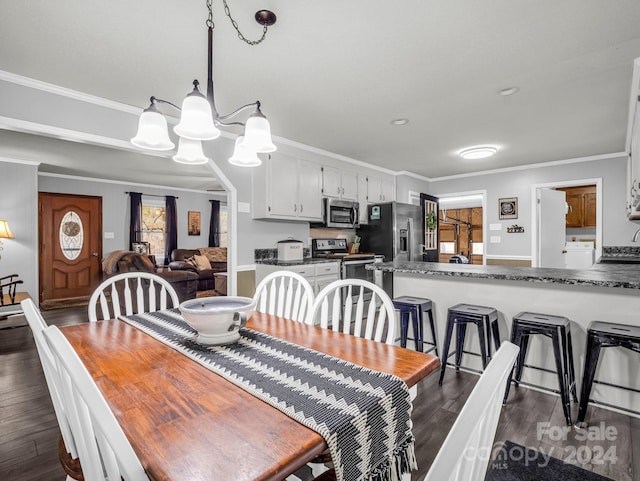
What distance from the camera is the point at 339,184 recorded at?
4891 mm

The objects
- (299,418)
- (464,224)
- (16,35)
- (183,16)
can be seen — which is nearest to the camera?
(299,418)

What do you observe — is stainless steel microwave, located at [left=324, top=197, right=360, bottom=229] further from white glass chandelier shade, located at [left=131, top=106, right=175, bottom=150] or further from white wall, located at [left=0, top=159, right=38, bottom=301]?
white wall, located at [left=0, top=159, right=38, bottom=301]

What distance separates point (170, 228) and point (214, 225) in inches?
44.4

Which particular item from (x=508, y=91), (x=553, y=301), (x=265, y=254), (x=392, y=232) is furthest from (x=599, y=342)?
(x=392, y=232)

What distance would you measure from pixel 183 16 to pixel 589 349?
3.02 m

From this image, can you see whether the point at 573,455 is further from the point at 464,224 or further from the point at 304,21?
the point at 464,224

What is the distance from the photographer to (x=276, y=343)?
1302 millimetres

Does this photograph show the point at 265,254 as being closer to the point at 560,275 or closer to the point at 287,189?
the point at 287,189

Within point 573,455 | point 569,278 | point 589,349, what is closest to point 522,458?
point 573,455

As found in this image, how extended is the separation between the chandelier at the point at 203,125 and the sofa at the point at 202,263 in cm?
497

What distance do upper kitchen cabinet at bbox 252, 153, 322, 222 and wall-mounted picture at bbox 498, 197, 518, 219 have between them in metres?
3.35

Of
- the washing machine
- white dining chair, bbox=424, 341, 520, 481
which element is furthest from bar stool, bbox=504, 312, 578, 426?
the washing machine

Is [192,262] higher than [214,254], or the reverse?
[214,254]

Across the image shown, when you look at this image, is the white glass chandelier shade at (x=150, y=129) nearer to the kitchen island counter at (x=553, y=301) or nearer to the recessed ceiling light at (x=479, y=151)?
the kitchen island counter at (x=553, y=301)
